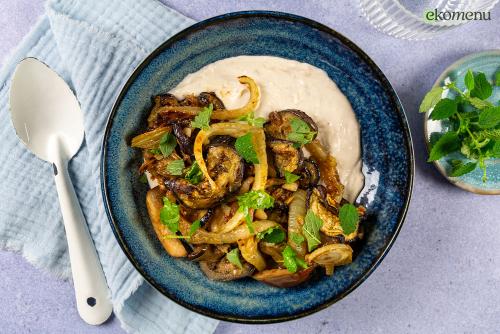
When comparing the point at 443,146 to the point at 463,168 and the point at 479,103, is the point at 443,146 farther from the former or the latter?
the point at 479,103

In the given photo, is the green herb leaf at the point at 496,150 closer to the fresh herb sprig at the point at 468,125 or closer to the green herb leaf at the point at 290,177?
the fresh herb sprig at the point at 468,125

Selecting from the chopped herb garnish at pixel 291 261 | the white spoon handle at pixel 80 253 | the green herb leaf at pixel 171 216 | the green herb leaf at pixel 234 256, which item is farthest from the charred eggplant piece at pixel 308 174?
the white spoon handle at pixel 80 253

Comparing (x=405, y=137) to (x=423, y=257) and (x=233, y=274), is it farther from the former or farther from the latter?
(x=233, y=274)

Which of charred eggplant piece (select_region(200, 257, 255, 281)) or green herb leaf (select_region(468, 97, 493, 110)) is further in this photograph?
green herb leaf (select_region(468, 97, 493, 110))

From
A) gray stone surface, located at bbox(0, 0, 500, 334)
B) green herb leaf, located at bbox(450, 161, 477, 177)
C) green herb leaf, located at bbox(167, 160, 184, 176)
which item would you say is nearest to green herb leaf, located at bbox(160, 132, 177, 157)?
green herb leaf, located at bbox(167, 160, 184, 176)

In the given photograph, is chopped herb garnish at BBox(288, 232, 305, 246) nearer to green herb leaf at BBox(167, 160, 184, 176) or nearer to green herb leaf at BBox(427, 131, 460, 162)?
green herb leaf at BBox(167, 160, 184, 176)

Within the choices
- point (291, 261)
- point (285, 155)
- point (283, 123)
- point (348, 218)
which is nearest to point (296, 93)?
point (283, 123)

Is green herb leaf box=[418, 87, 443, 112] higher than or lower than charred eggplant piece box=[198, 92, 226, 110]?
higher

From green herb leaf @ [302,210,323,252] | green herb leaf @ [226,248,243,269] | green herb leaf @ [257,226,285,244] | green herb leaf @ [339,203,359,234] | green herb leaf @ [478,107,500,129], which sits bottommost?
green herb leaf @ [226,248,243,269]
